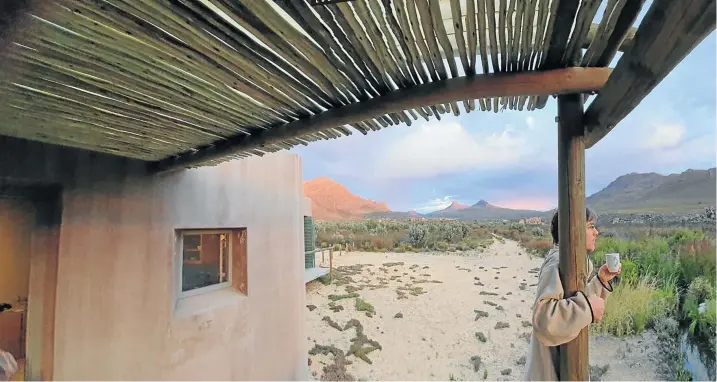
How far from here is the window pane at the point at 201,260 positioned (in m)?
2.93

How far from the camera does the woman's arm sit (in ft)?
3.88

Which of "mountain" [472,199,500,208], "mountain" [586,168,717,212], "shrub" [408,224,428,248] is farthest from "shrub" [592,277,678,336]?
"mountain" [472,199,500,208]

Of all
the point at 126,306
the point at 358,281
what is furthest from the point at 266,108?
the point at 358,281

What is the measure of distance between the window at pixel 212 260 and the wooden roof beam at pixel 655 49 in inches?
110

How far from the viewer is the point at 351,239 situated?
1698 cm

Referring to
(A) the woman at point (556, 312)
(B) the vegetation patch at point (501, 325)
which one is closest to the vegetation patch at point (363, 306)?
(B) the vegetation patch at point (501, 325)

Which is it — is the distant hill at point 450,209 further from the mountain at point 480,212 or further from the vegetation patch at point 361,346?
the vegetation patch at point 361,346

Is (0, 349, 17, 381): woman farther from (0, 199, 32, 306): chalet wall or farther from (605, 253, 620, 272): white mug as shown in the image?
(605, 253, 620, 272): white mug

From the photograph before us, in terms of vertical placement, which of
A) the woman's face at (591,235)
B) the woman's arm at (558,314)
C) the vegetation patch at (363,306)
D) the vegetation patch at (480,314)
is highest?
the woman's face at (591,235)

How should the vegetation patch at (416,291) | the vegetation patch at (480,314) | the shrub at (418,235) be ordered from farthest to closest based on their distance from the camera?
the shrub at (418,235), the vegetation patch at (416,291), the vegetation patch at (480,314)

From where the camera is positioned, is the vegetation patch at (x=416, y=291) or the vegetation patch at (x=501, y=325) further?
the vegetation patch at (x=416, y=291)

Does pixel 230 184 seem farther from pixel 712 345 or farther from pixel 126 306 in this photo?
pixel 712 345

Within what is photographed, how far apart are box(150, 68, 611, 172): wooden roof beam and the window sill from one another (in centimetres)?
184

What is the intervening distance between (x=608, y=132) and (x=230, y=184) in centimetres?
276
